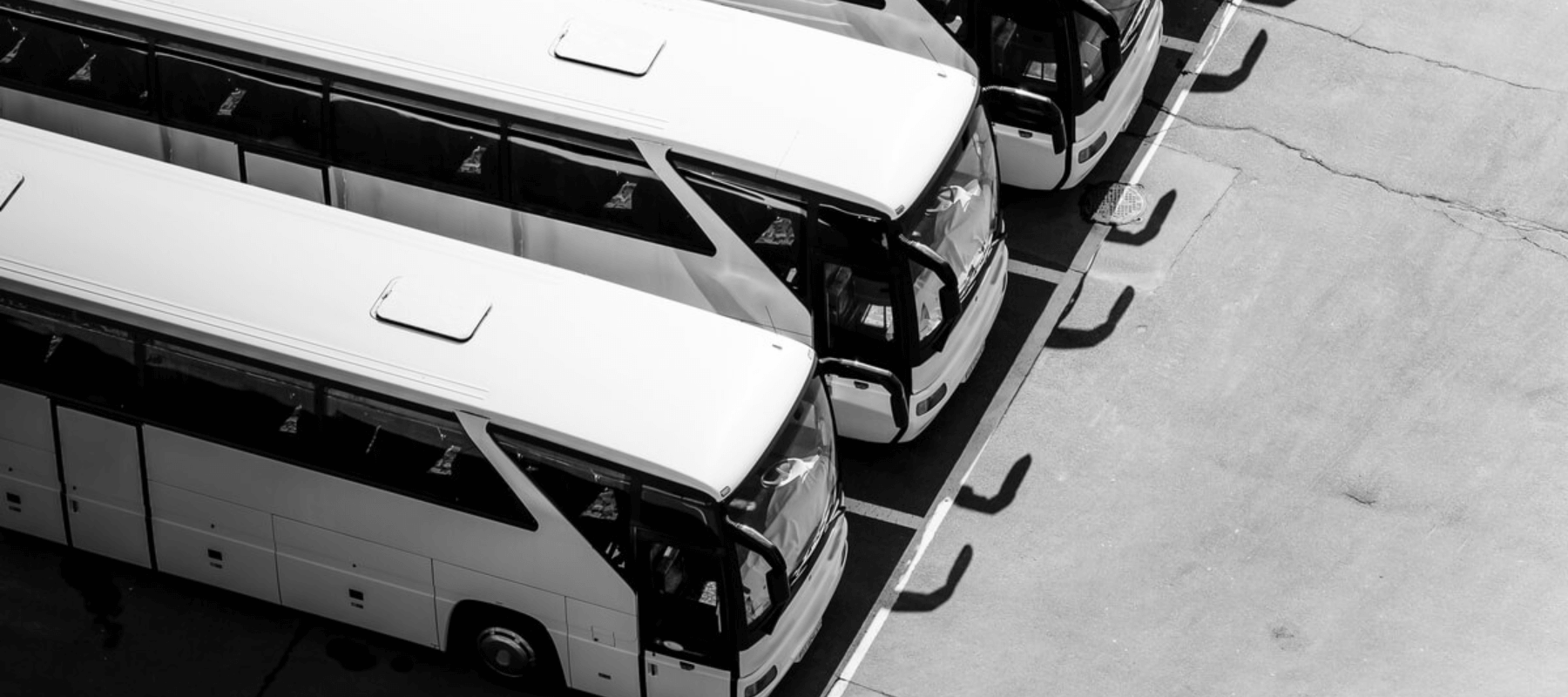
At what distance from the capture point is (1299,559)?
1495 centimetres

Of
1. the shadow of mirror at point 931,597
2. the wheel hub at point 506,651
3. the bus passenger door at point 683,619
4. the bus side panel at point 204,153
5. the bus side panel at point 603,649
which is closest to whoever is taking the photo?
the bus passenger door at point 683,619

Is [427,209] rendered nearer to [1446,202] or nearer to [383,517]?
[383,517]

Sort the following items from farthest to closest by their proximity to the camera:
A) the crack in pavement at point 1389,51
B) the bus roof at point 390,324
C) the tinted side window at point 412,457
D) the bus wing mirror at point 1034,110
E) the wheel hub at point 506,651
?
the crack in pavement at point 1389,51
the bus wing mirror at point 1034,110
the wheel hub at point 506,651
the tinted side window at point 412,457
the bus roof at point 390,324

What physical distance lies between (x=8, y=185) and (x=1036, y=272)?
835cm

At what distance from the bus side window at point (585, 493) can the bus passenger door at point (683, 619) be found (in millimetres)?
174

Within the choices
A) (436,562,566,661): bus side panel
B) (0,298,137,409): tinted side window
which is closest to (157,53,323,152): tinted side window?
(0,298,137,409): tinted side window

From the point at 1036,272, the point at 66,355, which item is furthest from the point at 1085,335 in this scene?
the point at 66,355

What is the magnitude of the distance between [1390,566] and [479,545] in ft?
22.2

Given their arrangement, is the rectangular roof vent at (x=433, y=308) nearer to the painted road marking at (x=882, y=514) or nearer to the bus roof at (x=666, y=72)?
the bus roof at (x=666, y=72)

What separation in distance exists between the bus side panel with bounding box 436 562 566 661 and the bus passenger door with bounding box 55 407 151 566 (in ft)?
7.63

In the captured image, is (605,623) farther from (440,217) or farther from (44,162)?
(44,162)

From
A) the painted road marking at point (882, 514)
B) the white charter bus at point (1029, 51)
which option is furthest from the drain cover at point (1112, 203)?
the painted road marking at point (882, 514)

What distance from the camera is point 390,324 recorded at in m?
13.0

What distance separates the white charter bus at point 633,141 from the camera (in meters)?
14.4
